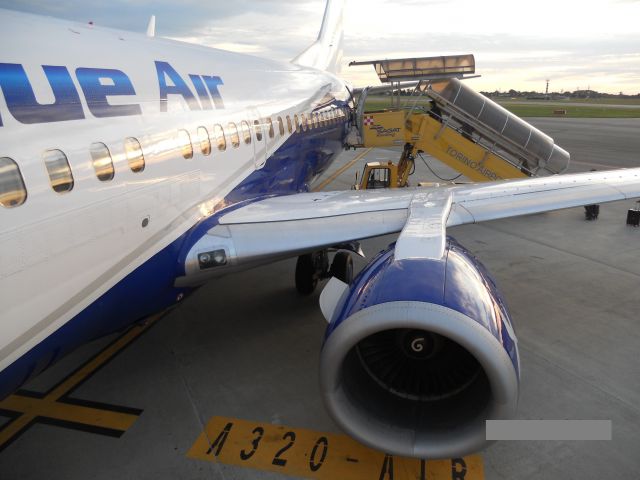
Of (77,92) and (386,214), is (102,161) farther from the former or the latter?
(386,214)

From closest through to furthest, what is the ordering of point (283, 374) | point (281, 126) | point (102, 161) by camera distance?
1. point (102, 161)
2. point (283, 374)
3. point (281, 126)

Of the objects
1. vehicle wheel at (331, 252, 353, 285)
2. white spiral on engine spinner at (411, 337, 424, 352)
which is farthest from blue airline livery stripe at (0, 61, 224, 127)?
vehicle wheel at (331, 252, 353, 285)

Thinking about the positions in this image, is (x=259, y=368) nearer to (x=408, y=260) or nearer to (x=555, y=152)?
(x=408, y=260)

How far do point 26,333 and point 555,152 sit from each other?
44.9 feet

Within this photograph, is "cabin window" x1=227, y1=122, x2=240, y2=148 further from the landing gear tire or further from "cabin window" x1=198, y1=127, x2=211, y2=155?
the landing gear tire

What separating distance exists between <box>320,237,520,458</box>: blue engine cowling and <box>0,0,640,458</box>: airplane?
0.02 meters

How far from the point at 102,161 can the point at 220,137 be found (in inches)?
86.4

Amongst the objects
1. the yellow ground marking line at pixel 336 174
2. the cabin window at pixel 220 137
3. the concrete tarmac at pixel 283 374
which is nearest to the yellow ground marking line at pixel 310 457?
the concrete tarmac at pixel 283 374

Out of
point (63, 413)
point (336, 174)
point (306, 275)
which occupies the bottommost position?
point (336, 174)

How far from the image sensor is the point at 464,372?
4.95 meters

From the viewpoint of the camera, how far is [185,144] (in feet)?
18.8

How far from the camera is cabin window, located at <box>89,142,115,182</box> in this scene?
448 cm

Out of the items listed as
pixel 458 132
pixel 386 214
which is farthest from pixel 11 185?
pixel 458 132

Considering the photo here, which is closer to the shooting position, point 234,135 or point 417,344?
point 417,344
